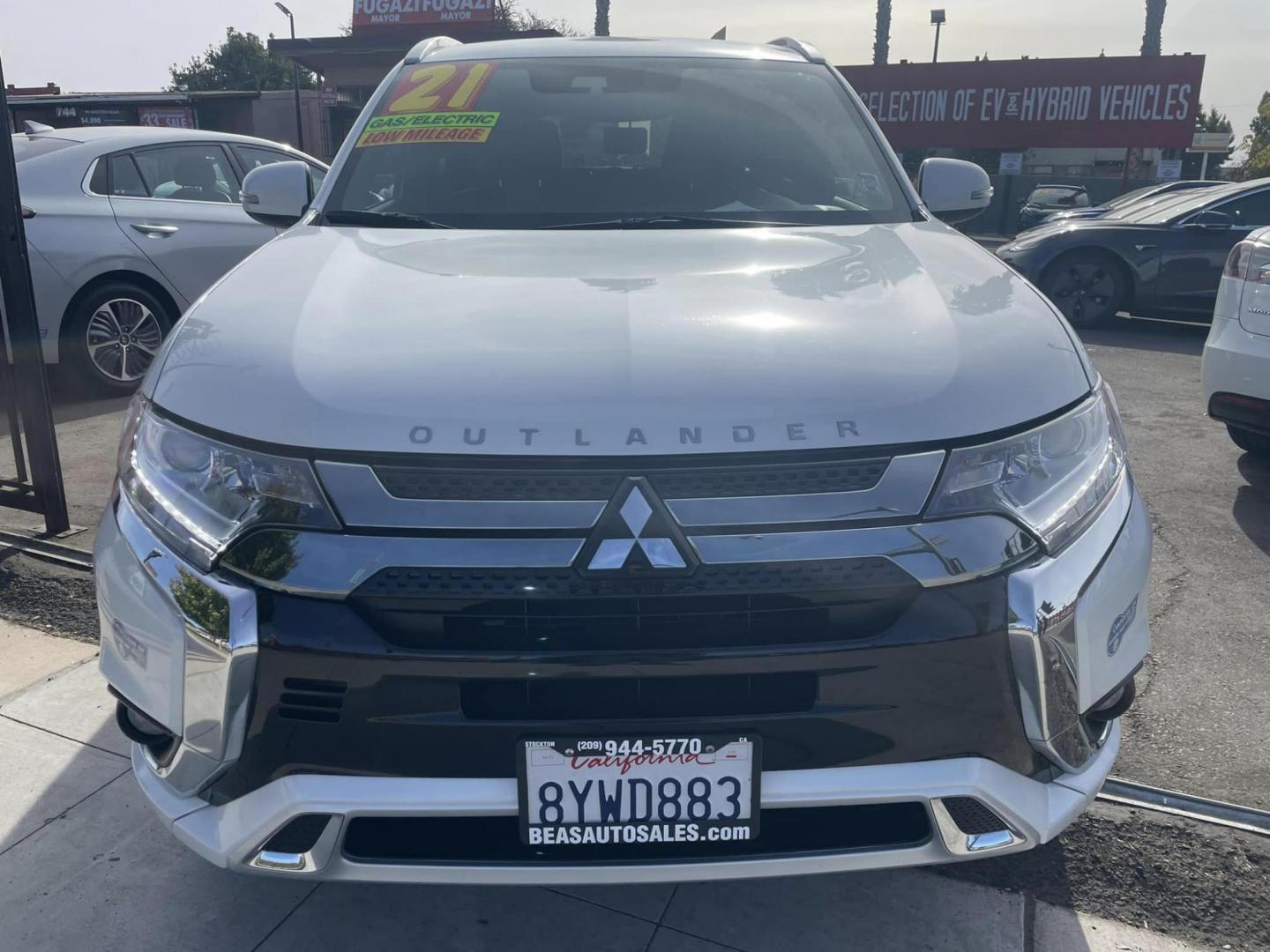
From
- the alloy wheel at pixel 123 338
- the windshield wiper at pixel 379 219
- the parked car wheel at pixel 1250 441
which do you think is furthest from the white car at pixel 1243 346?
the alloy wheel at pixel 123 338

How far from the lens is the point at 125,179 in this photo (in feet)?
21.5

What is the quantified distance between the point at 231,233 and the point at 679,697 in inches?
242

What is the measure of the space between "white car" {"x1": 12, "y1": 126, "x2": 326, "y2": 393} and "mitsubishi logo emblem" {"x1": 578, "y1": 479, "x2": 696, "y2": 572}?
499cm

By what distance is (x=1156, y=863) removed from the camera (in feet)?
7.84

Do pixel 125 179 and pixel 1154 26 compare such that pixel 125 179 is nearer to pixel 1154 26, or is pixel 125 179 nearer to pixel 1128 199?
pixel 1128 199

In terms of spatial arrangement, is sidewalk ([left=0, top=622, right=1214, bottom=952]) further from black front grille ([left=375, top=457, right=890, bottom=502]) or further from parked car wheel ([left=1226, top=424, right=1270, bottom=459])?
parked car wheel ([left=1226, top=424, right=1270, bottom=459])

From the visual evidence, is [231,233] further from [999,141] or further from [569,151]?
[999,141]

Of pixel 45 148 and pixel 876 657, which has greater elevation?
pixel 45 148

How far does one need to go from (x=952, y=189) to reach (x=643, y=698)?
231 cm

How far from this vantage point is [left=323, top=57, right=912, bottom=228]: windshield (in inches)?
116

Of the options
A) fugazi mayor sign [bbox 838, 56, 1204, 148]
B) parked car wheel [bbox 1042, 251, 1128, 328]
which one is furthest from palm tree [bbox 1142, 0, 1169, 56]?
parked car wheel [bbox 1042, 251, 1128, 328]

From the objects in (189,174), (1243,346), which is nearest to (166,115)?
(189,174)

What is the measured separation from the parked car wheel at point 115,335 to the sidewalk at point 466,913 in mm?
4472

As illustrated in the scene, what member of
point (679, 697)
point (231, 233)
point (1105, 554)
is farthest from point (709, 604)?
point (231, 233)
